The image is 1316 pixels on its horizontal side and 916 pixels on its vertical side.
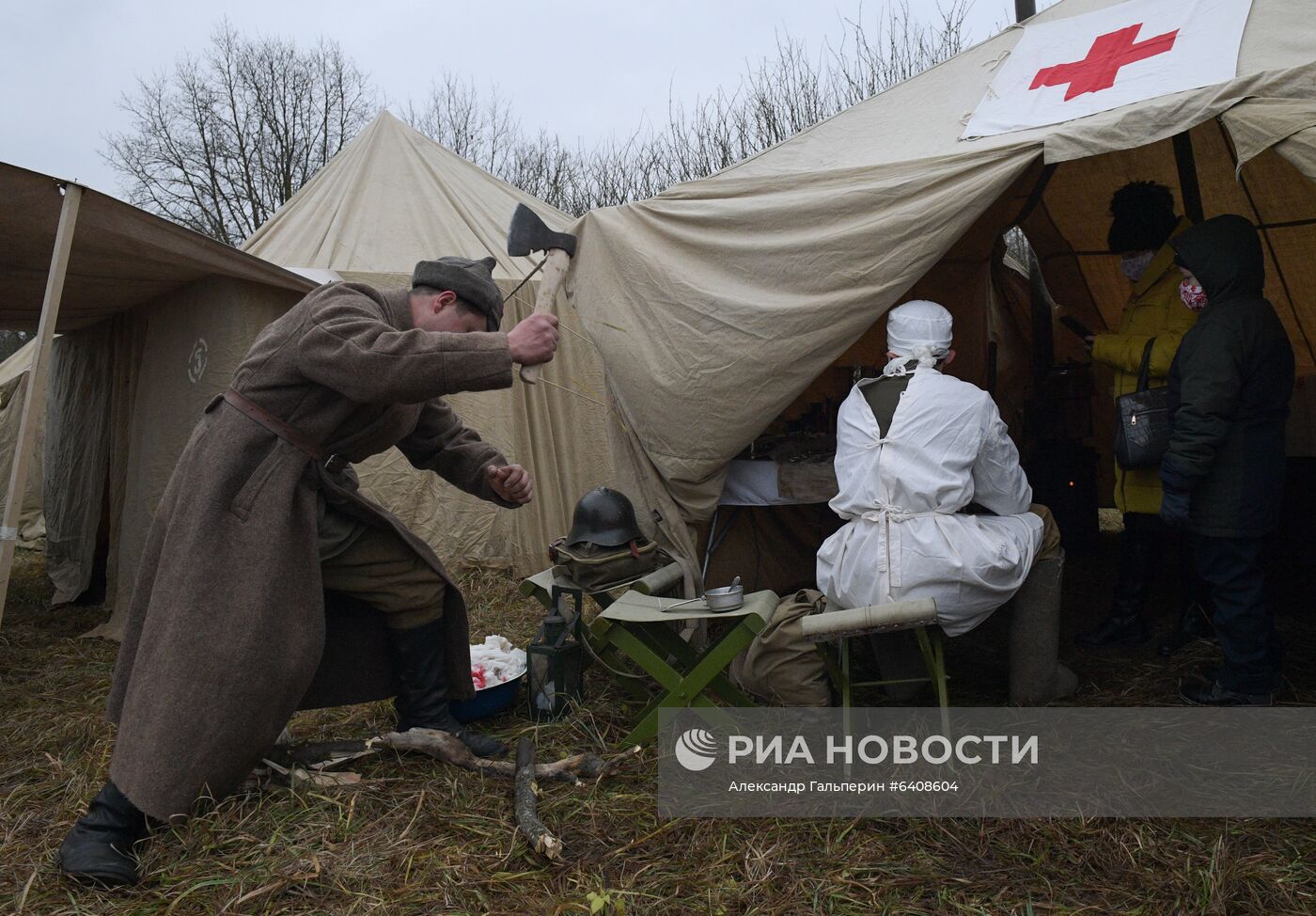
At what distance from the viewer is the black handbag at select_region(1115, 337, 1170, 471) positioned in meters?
3.31

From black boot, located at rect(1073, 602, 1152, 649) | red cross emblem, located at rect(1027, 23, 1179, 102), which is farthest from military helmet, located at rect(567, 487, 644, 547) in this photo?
red cross emblem, located at rect(1027, 23, 1179, 102)

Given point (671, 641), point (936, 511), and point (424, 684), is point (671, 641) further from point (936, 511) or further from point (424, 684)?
point (936, 511)

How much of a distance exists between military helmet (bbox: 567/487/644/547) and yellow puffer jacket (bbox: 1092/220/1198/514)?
1931 millimetres

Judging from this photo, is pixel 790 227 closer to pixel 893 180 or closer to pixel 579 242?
pixel 893 180

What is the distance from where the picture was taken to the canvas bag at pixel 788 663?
2.92 metres

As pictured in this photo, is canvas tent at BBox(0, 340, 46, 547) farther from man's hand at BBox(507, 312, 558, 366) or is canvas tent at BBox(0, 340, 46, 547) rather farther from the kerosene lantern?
man's hand at BBox(507, 312, 558, 366)

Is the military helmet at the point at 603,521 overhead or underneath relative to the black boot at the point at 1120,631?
overhead

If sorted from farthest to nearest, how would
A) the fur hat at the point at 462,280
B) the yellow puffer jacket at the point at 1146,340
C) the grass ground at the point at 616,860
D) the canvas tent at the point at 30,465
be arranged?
the canvas tent at the point at 30,465 < the yellow puffer jacket at the point at 1146,340 < the fur hat at the point at 462,280 < the grass ground at the point at 616,860

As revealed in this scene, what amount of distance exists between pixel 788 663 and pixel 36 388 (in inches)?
105

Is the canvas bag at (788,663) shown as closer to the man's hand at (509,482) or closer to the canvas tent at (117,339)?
the man's hand at (509,482)

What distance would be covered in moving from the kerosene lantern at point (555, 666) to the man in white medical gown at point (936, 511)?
0.90 metres

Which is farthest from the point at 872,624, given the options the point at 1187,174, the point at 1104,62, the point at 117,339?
the point at 117,339

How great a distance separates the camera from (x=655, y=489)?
3.60m

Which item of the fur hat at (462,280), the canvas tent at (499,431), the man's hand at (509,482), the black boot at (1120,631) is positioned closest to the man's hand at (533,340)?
the fur hat at (462,280)
